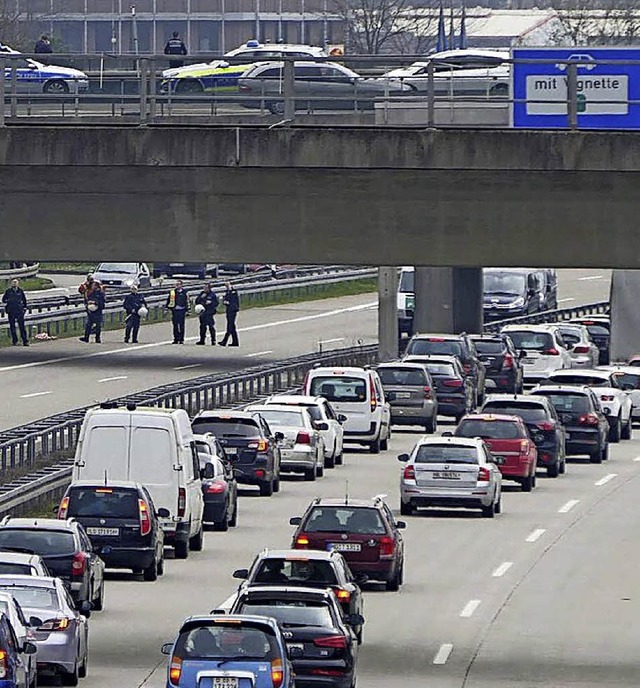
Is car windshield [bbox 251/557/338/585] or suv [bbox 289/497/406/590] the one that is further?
suv [bbox 289/497/406/590]

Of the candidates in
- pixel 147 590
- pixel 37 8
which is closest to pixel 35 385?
pixel 147 590

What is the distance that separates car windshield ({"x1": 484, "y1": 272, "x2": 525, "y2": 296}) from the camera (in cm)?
8156

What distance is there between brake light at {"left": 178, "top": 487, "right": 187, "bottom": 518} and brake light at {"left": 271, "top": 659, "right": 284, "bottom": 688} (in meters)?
12.7

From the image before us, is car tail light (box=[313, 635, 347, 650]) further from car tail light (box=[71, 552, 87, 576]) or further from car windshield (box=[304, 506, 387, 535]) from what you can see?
car windshield (box=[304, 506, 387, 535])

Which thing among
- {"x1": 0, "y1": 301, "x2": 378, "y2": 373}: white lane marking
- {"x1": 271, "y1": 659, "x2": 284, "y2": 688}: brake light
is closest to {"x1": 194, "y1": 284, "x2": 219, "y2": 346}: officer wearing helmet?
{"x1": 0, "y1": 301, "x2": 378, "y2": 373}: white lane marking

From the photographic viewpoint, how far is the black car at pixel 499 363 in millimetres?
59656

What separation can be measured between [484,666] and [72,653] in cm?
475

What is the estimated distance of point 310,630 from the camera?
22203mm

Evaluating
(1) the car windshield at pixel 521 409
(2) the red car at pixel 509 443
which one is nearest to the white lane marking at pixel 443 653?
(2) the red car at pixel 509 443

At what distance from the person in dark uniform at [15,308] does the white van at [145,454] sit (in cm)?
3029

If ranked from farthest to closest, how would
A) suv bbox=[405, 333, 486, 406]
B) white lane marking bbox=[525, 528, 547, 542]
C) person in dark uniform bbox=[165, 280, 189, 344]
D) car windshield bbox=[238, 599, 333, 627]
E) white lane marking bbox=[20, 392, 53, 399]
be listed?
person in dark uniform bbox=[165, 280, 189, 344]
suv bbox=[405, 333, 486, 406]
white lane marking bbox=[20, 392, 53, 399]
white lane marking bbox=[525, 528, 547, 542]
car windshield bbox=[238, 599, 333, 627]

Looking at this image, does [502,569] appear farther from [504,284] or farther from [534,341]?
[504,284]

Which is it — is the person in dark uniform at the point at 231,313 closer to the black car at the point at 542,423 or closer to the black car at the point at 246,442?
the black car at the point at 542,423

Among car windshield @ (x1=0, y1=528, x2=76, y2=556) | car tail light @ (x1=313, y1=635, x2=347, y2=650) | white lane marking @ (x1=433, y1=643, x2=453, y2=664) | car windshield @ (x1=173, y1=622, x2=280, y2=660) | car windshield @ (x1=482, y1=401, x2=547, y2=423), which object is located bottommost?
car windshield @ (x1=482, y1=401, x2=547, y2=423)
